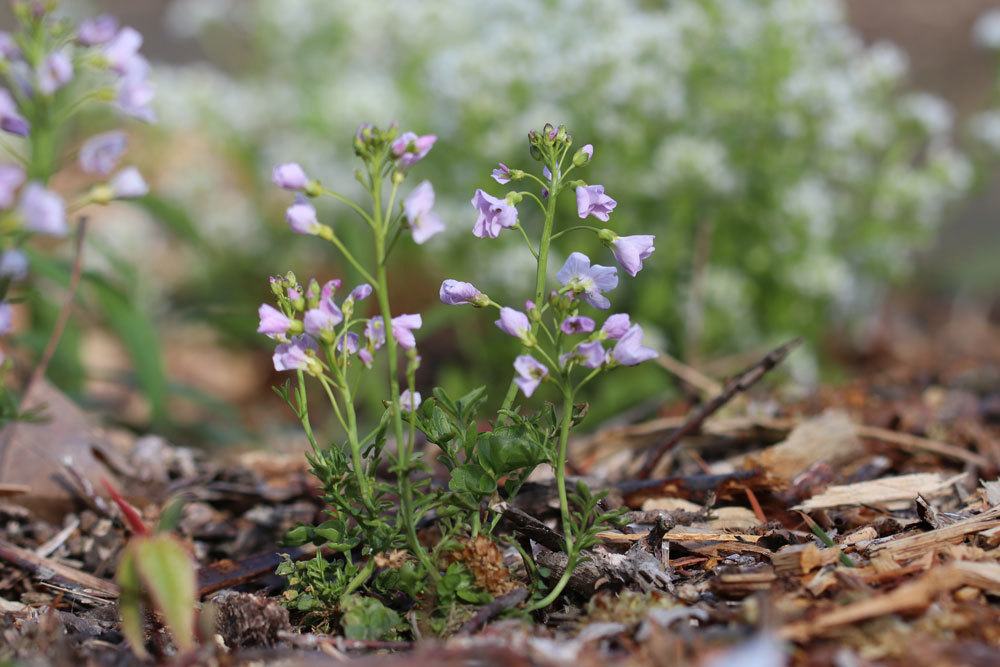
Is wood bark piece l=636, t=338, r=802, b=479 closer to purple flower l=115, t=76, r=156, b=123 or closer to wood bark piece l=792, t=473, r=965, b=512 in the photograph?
wood bark piece l=792, t=473, r=965, b=512

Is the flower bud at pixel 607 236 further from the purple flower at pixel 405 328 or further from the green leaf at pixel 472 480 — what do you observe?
the green leaf at pixel 472 480

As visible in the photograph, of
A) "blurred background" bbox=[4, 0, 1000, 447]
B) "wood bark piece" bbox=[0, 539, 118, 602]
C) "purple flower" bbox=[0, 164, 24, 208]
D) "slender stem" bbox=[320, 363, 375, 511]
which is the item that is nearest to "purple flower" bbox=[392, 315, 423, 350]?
"slender stem" bbox=[320, 363, 375, 511]

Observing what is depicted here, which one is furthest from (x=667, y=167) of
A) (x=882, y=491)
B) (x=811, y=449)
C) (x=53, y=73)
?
(x=53, y=73)

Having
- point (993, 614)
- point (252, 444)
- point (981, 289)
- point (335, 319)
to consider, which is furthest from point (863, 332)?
point (335, 319)

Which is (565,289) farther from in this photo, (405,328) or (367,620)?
(367,620)

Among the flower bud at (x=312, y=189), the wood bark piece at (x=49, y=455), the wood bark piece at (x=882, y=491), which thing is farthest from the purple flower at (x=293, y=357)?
the wood bark piece at (x=882, y=491)

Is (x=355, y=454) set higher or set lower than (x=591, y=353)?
lower

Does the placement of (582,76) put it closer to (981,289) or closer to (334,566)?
(334,566)
